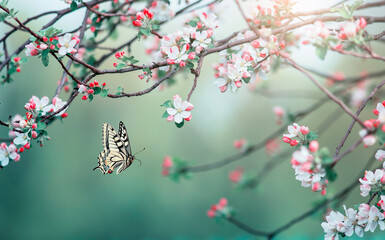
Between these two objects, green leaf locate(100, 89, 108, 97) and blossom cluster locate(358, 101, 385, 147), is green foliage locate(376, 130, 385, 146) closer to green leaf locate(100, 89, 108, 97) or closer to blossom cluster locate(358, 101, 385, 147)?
blossom cluster locate(358, 101, 385, 147)

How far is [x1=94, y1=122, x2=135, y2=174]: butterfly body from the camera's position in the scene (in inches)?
74.8

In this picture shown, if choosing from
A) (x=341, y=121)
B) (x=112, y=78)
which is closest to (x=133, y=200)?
(x=112, y=78)

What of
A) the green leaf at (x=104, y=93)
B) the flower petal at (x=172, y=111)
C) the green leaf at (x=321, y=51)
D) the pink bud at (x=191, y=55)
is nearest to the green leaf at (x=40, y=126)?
the green leaf at (x=104, y=93)

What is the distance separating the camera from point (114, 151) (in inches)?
76.0

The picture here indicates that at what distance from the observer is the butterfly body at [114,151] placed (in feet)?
6.23

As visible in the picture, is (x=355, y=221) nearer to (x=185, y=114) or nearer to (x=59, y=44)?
(x=185, y=114)

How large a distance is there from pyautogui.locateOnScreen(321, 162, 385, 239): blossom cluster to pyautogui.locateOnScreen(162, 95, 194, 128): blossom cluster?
64 centimetres

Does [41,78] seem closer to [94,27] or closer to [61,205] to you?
[61,205]

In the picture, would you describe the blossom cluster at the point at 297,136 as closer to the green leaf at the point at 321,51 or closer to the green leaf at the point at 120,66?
the green leaf at the point at 321,51

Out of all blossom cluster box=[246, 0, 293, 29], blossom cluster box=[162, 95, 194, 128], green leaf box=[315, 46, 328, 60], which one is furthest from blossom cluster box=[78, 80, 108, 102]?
green leaf box=[315, 46, 328, 60]

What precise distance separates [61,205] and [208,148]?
434 centimetres

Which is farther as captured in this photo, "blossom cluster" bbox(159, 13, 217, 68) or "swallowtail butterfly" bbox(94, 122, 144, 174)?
"swallowtail butterfly" bbox(94, 122, 144, 174)

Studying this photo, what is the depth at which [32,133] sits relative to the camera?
4.90 ft

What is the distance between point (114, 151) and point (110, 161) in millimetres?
52
